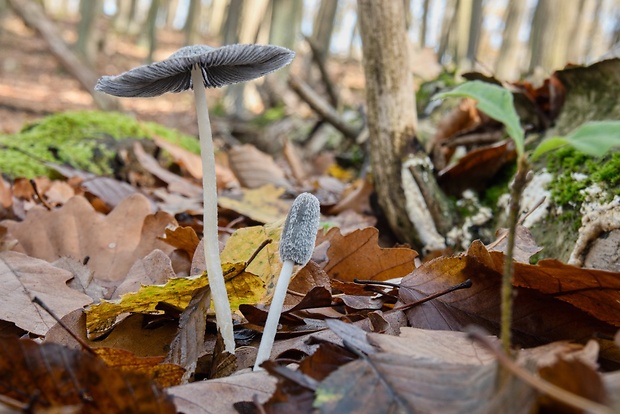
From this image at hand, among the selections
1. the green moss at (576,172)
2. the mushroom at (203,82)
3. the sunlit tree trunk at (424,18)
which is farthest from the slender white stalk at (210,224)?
the sunlit tree trunk at (424,18)

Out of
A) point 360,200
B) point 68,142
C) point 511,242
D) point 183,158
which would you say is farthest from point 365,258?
point 68,142

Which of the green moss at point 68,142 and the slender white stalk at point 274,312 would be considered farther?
the green moss at point 68,142

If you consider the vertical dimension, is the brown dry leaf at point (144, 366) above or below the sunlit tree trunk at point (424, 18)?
below

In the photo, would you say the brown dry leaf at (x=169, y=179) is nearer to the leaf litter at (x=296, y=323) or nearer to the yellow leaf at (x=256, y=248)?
the leaf litter at (x=296, y=323)

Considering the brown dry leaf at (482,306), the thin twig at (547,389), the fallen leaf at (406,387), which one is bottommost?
the brown dry leaf at (482,306)

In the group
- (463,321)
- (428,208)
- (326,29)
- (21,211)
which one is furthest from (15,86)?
(463,321)

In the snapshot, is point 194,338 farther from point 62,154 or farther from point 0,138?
point 0,138

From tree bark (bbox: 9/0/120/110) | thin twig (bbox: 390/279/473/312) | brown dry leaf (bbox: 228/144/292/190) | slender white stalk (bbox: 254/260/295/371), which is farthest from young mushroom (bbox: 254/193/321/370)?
tree bark (bbox: 9/0/120/110)

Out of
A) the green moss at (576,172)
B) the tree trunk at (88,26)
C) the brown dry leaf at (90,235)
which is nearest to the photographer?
the green moss at (576,172)
